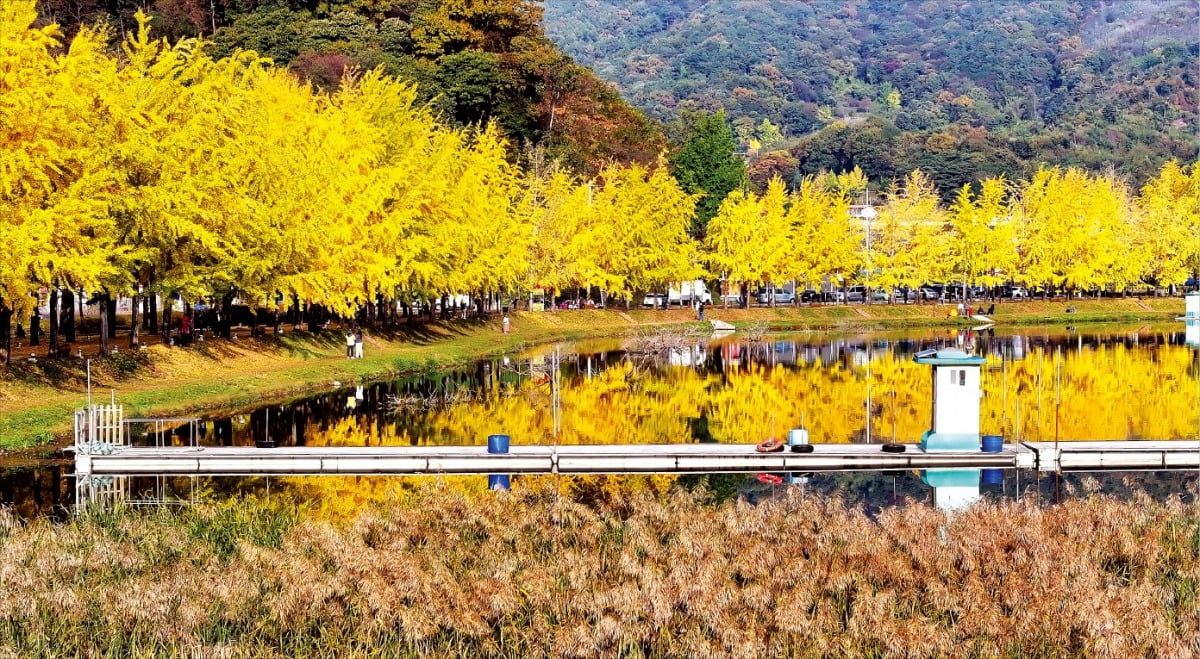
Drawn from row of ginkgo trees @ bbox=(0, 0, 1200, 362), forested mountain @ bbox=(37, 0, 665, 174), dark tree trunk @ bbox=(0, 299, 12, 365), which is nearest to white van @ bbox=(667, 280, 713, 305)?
row of ginkgo trees @ bbox=(0, 0, 1200, 362)

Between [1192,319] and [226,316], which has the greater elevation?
[226,316]

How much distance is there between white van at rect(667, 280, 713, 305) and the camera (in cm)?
10625

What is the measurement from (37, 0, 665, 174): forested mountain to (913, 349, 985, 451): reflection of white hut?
241ft

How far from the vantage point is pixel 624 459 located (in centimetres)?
3195

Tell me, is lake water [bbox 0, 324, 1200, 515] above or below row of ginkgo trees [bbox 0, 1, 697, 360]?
below

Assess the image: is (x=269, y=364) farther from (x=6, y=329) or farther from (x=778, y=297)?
(x=778, y=297)

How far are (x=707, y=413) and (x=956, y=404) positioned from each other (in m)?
12.9

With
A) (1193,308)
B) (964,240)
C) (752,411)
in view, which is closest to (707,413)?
(752,411)

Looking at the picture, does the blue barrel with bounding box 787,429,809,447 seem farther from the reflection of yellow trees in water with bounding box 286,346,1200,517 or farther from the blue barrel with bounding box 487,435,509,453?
the blue barrel with bounding box 487,435,509,453

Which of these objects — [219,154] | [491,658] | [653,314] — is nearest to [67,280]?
[219,154]

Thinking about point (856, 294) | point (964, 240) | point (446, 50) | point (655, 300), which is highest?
point (446, 50)

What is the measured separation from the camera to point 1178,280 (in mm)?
112625

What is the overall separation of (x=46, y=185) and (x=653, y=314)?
56.1m

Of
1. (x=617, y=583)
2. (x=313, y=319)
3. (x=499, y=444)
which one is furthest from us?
(x=313, y=319)
